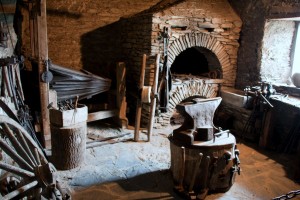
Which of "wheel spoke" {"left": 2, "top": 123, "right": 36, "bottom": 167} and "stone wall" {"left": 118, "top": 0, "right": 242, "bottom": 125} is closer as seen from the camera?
"wheel spoke" {"left": 2, "top": 123, "right": 36, "bottom": 167}

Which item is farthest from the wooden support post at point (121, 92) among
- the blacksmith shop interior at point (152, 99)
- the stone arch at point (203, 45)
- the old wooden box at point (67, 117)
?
the old wooden box at point (67, 117)

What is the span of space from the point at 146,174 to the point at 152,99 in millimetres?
1764

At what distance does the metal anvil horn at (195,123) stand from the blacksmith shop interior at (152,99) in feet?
0.05

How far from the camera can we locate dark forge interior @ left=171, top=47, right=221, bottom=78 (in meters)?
7.28

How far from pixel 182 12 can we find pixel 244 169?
367 centimetres

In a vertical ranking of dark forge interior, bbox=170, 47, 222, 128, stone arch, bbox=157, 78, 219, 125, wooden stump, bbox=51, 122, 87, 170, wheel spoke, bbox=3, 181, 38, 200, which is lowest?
wooden stump, bbox=51, 122, 87, 170

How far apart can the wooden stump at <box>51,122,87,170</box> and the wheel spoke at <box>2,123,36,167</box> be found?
1.49 meters

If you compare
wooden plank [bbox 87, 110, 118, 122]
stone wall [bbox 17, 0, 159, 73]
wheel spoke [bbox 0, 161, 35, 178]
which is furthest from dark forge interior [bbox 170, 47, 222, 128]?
wheel spoke [bbox 0, 161, 35, 178]

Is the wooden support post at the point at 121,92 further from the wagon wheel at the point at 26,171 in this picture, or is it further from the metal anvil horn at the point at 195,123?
the wagon wheel at the point at 26,171

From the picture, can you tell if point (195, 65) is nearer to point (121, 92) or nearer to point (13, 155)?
point (121, 92)

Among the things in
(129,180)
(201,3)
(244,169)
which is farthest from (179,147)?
(201,3)

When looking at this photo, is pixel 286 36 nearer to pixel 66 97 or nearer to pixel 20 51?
pixel 66 97

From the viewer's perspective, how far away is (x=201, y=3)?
6.53 meters

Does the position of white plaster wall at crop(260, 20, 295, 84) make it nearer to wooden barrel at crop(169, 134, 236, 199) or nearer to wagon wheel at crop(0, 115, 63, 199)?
wooden barrel at crop(169, 134, 236, 199)
